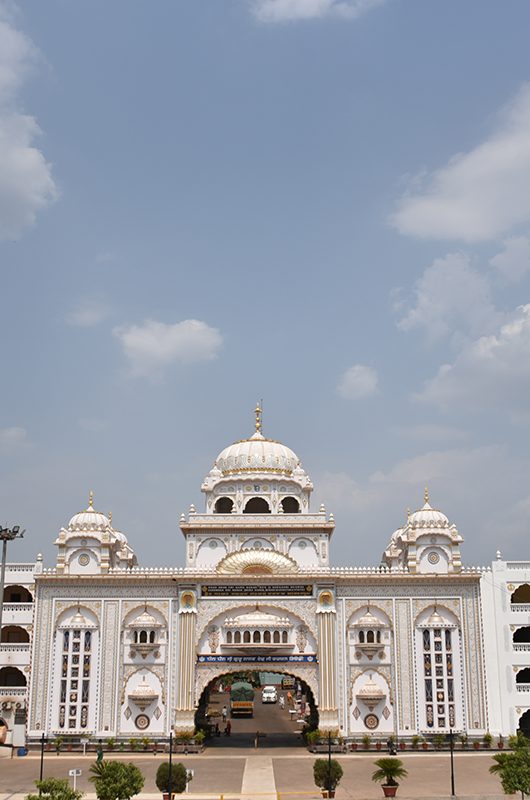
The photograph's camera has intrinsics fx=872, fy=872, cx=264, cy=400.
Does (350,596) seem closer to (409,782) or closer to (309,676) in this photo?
(309,676)

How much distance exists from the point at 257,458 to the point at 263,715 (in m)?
29.8

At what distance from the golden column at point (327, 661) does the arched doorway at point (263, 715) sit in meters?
1.18

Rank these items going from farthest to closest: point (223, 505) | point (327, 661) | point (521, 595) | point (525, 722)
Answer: point (223, 505)
point (521, 595)
point (525, 722)
point (327, 661)

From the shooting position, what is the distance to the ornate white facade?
51094mm

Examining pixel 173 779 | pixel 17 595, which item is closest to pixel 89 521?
pixel 17 595

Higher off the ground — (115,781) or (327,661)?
(327,661)

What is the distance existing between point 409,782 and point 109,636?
20.3 metres

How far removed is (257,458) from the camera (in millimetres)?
61125

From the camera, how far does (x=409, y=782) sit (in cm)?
4047

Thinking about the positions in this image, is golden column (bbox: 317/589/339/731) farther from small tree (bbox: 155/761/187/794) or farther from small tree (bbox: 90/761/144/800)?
small tree (bbox: 90/761/144/800)

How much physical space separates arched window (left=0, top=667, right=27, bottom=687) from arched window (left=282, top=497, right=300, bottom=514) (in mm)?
21049

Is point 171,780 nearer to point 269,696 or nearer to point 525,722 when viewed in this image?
point 525,722

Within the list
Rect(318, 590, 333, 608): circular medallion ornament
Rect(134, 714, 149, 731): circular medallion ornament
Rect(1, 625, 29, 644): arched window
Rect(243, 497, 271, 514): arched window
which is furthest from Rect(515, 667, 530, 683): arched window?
Rect(1, 625, 29, 644): arched window

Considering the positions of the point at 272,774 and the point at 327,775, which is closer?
the point at 327,775
